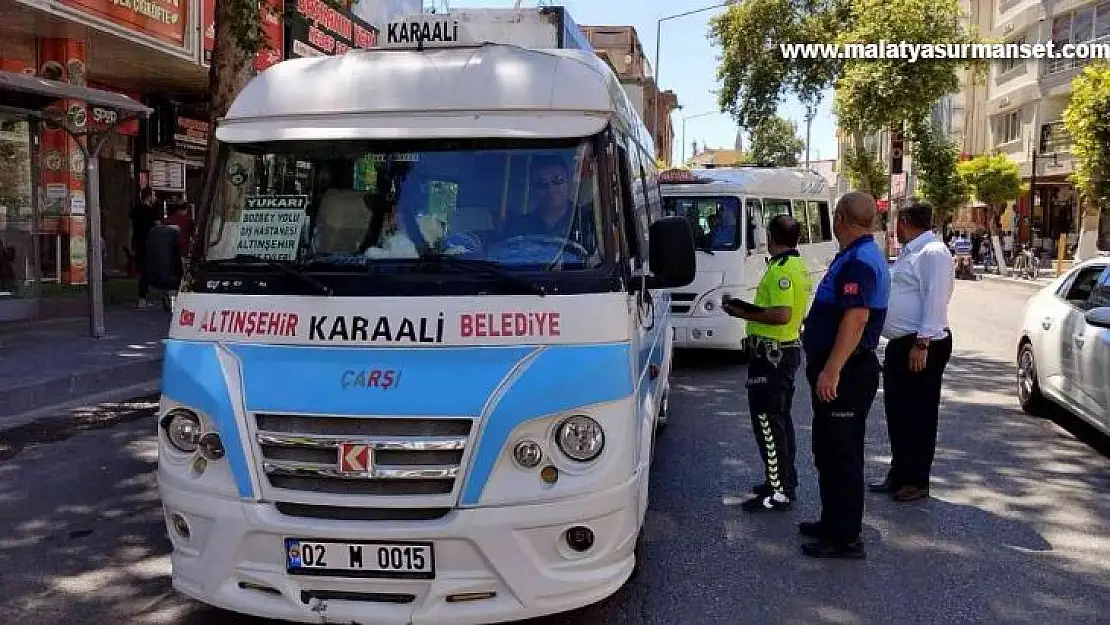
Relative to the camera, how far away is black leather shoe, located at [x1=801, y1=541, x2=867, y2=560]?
15.9ft

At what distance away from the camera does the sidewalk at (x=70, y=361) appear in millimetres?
8500

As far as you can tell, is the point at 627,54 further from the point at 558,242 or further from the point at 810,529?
the point at 558,242

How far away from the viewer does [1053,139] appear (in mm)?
36938

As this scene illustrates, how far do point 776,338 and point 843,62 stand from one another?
27.6m

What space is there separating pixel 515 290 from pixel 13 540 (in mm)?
3398

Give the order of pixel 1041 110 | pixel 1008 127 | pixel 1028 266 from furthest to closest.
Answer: pixel 1008 127
pixel 1041 110
pixel 1028 266

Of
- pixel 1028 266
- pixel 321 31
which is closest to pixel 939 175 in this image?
pixel 1028 266

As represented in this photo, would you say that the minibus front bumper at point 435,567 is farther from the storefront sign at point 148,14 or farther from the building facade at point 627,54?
the building facade at point 627,54

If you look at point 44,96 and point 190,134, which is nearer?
point 44,96

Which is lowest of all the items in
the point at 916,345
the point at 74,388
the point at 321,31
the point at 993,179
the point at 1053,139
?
the point at 74,388

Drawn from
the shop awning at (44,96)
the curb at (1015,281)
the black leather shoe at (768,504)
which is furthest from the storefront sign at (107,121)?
the curb at (1015,281)

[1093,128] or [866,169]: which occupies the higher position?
[1093,128]

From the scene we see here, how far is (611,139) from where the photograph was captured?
423 cm

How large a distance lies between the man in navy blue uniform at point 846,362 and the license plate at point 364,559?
231 cm
